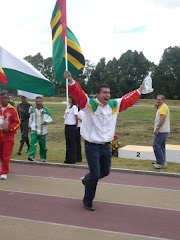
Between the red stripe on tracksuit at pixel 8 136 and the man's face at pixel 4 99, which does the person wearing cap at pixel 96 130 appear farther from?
the man's face at pixel 4 99

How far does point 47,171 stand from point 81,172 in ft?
2.57

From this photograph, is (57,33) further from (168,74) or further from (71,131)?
(168,74)

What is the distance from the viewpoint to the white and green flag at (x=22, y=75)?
816 cm

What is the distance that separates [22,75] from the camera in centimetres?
826

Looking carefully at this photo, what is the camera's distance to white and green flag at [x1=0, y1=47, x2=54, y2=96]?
26.8 feet

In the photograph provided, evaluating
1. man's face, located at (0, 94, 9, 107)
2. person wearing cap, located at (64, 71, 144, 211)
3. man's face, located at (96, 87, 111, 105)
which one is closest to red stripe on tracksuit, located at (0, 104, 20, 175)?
man's face, located at (0, 94, 9, 107)

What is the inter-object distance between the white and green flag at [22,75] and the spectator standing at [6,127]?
73 centimetres

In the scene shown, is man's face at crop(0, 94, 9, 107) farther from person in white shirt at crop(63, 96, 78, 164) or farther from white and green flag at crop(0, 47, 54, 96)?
person in white shirt at crop(63, 96, 78, 164)

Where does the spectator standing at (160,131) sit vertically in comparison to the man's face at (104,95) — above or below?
below

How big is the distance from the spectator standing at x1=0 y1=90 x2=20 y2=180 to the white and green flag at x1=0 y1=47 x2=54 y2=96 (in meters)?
0.73

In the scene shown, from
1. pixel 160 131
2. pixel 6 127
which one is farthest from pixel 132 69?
pixel 6 127

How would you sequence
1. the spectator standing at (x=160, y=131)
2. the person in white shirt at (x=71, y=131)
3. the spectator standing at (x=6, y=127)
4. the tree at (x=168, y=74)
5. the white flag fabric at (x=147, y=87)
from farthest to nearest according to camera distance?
1. the tree at (x=168, y=74)
2. the person in white shirt at (x=71, y=131)
3. the spectator standing at (x=160, y=131)
4. the spectator standing at (x=6, y=127)
5. the white flag fabric at (x=147, y=87)

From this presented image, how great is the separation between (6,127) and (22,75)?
1.45m

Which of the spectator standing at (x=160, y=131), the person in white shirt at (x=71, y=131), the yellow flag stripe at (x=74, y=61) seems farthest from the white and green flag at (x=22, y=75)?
the spectator standing at (x=160, y=131)
